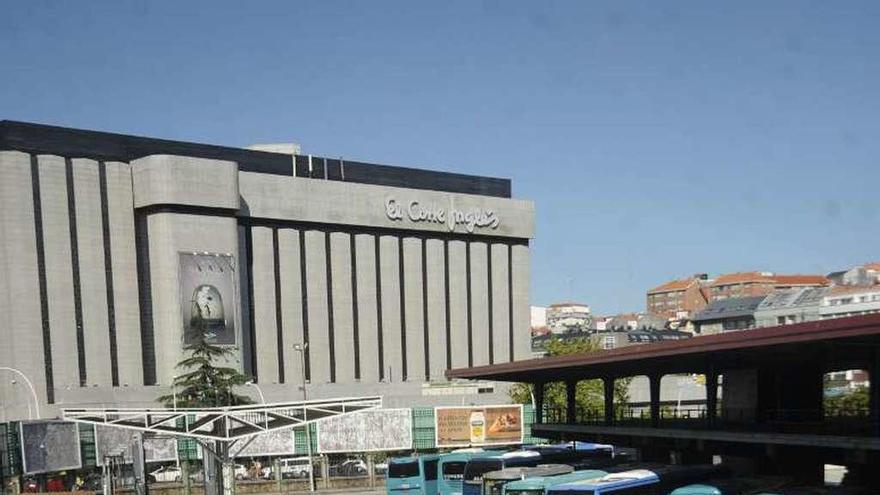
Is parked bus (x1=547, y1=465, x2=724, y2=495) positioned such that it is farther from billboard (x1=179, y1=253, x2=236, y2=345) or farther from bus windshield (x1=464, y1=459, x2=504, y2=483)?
billboard (x1=179, y1=253, x2=236, y2=345)

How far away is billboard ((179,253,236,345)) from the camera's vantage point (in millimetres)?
96500

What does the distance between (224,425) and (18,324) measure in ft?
166

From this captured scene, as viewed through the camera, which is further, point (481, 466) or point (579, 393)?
point (579, 393)

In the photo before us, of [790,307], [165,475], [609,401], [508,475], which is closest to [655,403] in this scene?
[609,401]

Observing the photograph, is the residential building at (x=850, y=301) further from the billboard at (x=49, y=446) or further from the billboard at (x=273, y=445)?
the billboard at (x=49, y=446)

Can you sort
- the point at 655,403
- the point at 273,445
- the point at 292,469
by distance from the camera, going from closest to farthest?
1. the point at 655,403
2. the point at 273,445
3. the point at 292,469

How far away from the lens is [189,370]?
308ft

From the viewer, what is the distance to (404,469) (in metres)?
50.4

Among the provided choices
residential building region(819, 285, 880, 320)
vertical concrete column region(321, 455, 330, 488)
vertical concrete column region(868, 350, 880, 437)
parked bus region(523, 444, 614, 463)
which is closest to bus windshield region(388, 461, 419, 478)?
parked bus region(523, 444, 614, 463)

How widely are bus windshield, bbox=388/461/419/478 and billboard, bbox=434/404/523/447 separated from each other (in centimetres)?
2538

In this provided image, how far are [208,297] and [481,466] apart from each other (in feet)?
187

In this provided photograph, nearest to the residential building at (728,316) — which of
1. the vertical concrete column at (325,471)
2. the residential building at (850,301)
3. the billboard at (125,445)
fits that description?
the residential building at (850,301)

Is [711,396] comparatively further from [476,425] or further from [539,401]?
[476,425]

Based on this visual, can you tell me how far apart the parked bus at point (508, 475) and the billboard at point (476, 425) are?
111 feet
